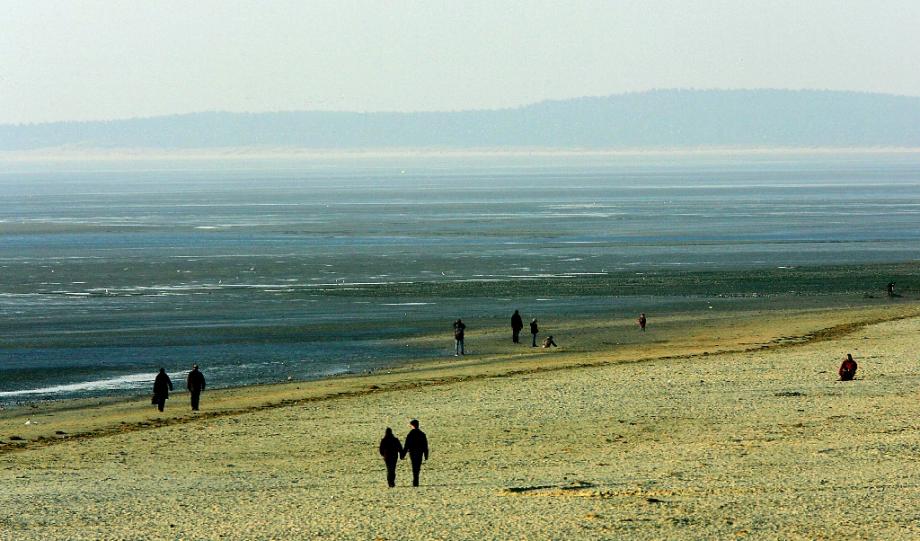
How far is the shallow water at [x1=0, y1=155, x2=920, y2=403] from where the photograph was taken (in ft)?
134

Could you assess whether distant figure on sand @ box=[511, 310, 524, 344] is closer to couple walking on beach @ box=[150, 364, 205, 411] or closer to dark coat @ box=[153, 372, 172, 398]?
couple walking on beach @ box=[150, 364, 205, 411]

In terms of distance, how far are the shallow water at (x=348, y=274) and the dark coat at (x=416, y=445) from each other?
1545 cm

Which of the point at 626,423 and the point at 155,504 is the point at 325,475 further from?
the point at 626,423

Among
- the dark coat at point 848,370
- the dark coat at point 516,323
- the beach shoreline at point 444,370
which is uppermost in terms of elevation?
the dark coat at point 516,323

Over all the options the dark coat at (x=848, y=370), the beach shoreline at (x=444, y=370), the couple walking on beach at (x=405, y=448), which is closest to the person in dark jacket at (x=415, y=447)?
the couple walking on beach at (x=405, y=448)

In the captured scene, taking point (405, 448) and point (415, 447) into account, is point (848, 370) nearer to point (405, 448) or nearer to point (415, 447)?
point (415, 447)

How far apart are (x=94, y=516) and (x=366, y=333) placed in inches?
997

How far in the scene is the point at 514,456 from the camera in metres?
24.2

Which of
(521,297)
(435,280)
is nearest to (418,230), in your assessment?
(435,280)

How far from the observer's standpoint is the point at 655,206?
13288cm

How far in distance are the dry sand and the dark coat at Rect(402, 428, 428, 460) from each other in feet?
2.02

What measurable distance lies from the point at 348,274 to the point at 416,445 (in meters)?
44.0

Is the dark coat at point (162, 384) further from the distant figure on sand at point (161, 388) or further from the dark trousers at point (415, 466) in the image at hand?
the dark trousers at point (415, 466)

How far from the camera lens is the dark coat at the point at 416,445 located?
2078 centimetres
